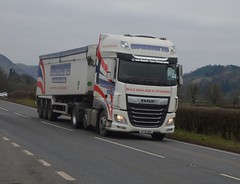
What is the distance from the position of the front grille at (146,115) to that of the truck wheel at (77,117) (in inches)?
174

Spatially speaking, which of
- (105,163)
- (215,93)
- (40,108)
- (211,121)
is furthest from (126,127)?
(215,93)

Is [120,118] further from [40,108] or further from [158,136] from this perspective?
[40,108]

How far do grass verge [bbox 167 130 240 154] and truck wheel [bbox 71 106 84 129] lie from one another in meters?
4.11

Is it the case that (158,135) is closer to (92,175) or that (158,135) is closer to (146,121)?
(146,121)

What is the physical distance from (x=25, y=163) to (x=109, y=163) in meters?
1.95

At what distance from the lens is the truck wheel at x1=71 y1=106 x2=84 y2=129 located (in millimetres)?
21297

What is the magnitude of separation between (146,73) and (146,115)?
62.6 inches

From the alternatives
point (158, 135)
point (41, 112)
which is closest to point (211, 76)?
point (41, 112)

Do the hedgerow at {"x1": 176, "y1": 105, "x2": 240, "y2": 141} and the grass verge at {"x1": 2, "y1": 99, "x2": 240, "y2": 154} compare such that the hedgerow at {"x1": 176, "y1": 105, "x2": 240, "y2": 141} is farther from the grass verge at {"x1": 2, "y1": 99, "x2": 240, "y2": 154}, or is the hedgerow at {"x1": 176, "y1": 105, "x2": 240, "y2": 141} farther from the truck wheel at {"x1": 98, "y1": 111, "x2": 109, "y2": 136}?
the truck wheel at {"x1": 98, "y1": 111, "x2": 109, "y2": 136}

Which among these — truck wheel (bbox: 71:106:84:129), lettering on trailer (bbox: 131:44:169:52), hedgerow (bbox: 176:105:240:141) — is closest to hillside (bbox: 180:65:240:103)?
hedgerow (bbox: 176:105:240:141)

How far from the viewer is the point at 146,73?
690 inches

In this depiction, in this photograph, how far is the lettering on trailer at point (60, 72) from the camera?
2386 cm

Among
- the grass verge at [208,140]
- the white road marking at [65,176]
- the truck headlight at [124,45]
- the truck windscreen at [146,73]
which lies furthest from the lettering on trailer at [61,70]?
the white road marking at [65,176]

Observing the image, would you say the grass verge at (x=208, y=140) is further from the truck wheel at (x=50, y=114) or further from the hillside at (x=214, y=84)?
the hillside at (x=214, y=84)
